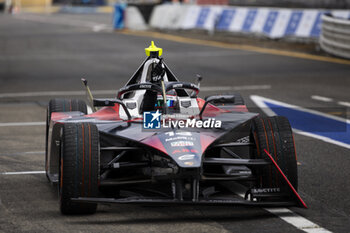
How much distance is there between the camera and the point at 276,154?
27.6 feet

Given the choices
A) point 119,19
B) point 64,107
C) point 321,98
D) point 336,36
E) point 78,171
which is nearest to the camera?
point 78,171

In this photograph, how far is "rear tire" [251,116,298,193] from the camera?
834cm

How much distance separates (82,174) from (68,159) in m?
0.21

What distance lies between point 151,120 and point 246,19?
27.4 m

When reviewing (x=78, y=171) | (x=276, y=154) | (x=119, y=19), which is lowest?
(x=119, y=19)

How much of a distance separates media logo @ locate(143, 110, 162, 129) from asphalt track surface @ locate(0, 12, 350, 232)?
86cm

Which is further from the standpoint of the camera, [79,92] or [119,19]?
[119,19]

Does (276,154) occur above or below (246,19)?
above

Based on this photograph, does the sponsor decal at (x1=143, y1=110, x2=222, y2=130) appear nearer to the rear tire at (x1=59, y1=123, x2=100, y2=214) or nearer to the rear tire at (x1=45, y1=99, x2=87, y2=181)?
the rear tire at (x1=59, y1=123, x2=100, y2=214)

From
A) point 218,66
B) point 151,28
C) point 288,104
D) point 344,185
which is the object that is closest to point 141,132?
point 344,185

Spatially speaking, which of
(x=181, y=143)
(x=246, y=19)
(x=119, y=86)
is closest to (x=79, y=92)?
(x=119, y=86)

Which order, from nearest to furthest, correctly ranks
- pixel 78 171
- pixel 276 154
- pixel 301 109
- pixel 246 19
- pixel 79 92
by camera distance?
pixel 78 171 → pixel 276 154 → pixel 301 109 → pixel 79 92 → pixel 246 19

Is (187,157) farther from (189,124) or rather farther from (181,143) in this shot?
(189,124)

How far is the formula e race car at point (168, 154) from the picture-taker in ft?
25.9
